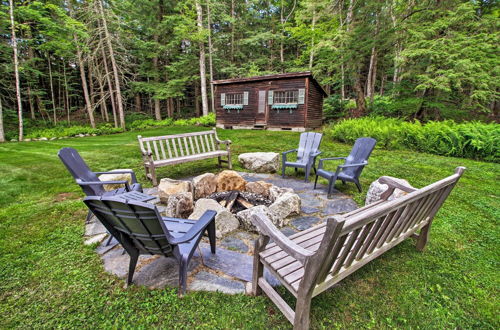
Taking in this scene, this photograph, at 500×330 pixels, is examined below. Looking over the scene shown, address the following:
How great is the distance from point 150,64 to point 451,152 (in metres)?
18.9

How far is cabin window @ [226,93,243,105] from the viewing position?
1288 cm

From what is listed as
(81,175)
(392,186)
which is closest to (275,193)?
(392,186)

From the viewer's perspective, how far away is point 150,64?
56.0ft

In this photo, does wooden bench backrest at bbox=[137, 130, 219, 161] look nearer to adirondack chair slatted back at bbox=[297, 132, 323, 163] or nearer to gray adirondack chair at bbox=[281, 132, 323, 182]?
gray adirondack chair at bbox=[281, 132, 323, 182]

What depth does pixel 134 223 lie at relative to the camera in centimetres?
144

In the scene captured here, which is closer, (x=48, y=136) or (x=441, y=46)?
(x=441, y=46)

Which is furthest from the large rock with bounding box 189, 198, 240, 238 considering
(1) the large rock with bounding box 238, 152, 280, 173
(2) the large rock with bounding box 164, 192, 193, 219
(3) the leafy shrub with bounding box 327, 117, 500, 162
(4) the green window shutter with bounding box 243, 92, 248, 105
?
(4) the green window shutter with bounding box 243, 92, 248, 105

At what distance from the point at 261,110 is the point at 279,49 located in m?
10.2

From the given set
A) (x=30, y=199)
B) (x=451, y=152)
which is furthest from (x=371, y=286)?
(x=451, y=152)

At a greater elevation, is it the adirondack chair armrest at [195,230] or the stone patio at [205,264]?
the adirondack chair armrest at [195,230]

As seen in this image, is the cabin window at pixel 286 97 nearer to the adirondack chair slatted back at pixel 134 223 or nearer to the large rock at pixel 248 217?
the large rock at pixel 248 217

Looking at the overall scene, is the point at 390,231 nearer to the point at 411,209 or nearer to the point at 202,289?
the point at 411,209

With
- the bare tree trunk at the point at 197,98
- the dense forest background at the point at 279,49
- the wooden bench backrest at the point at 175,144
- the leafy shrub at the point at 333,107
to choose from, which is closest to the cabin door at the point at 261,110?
the dense forest background at the point at 279,49

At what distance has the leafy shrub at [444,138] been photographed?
5.62m
